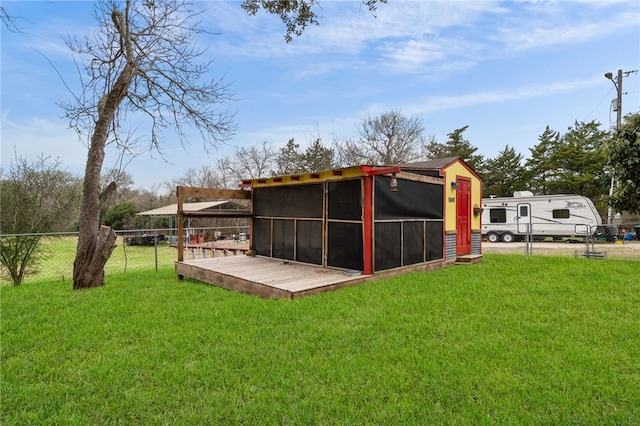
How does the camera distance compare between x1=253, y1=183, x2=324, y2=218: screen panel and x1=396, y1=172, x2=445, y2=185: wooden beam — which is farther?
x1=253, y1=183, x2=324, y2=218: screen panel

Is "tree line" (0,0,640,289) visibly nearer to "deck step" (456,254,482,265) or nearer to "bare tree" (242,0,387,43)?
"bare tree" (242,0,387,43)

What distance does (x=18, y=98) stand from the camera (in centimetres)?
505

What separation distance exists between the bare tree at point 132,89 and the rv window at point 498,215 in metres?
14.2

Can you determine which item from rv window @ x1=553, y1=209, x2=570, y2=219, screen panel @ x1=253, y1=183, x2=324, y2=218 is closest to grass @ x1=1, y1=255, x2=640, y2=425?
screen panel @ x1=253, y1=183, x2=324, y2=218

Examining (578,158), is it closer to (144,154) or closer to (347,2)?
(347,2)

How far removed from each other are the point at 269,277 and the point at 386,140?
18256mm

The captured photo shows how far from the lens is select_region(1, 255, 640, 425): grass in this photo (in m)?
1.95

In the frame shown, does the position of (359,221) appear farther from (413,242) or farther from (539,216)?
(539,216)

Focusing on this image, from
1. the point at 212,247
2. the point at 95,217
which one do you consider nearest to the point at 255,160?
the point at 212,247

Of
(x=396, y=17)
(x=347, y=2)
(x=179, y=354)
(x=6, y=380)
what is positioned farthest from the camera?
(x=396, y=17)

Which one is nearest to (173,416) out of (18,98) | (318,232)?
(318,232)

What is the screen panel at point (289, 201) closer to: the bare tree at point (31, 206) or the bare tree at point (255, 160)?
the bare tree at point (31, 206)

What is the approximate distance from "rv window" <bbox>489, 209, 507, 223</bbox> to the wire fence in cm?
82

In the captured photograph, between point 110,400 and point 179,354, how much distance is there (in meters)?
0.66
